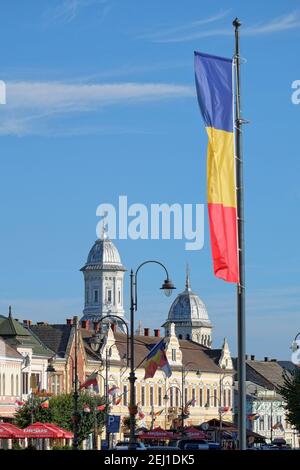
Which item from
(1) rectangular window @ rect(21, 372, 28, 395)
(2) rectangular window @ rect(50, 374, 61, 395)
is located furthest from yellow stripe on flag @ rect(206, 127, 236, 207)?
(2) rectangular window @ rect(50, 374, 61, 395)

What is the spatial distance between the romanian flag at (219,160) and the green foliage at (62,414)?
69612 mm

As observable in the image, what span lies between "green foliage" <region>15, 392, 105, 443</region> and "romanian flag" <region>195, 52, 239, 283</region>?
69.6 metres

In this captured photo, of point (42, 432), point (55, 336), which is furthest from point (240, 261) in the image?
point (55, 336)

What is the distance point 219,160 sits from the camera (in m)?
22.7

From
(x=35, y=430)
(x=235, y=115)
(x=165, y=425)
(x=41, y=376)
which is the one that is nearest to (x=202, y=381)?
(x=165, y=425)

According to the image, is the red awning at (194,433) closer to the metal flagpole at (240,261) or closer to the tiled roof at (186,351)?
the tiled roof at (186,351)

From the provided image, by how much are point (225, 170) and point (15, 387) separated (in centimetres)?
8470

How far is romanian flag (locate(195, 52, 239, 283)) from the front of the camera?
22.5 metres

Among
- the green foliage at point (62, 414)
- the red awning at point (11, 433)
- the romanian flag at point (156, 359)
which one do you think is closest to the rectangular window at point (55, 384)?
the green foliage at point (62, 414)

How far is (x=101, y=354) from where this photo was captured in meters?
132

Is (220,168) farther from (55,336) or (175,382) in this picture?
(175,382)

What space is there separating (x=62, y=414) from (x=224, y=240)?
76.5m

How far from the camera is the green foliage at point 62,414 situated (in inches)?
3708
